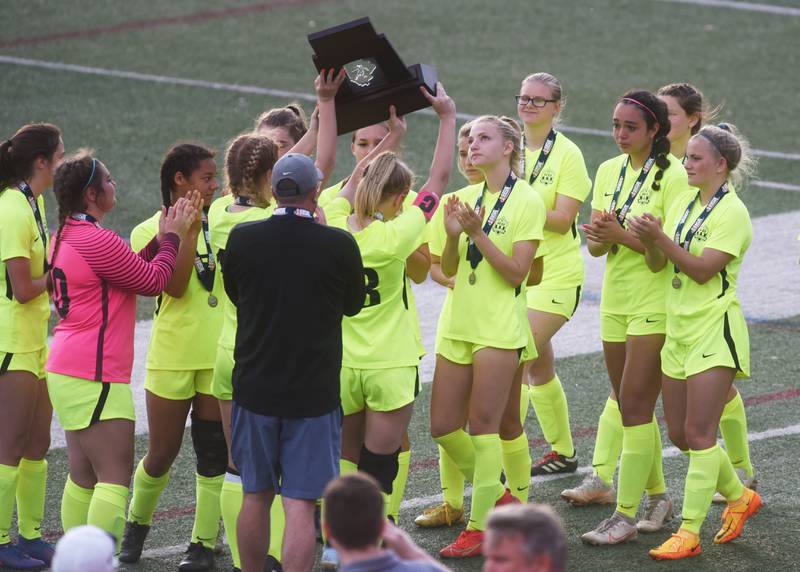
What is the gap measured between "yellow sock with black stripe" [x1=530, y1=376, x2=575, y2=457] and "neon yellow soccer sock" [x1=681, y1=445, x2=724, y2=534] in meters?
1.46

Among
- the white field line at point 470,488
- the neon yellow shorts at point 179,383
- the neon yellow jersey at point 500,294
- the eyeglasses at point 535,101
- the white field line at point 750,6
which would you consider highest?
the eyeglasses at point 535,101

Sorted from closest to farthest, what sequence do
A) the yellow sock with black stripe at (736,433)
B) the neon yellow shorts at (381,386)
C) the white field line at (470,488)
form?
the neon yellow shorts at (381,386), the white field line at (470,488), the yellow sock with black stripe at (736,433)

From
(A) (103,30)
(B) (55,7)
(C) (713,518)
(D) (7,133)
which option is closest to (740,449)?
(C) (713,518)

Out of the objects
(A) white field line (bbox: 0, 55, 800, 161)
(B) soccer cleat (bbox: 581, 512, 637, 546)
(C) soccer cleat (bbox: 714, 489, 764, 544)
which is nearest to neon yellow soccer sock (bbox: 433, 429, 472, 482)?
(B) soccer cleat (bbox: 581, 512, 637, 546)

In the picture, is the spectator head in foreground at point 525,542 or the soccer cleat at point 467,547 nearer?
the spectator head in foreground at point 525,542

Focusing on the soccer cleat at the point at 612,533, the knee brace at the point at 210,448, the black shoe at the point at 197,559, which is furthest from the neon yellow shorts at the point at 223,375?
the soccer cleat at the point at 612,533

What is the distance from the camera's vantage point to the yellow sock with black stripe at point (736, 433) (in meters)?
7.59

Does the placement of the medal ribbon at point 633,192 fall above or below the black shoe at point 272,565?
above

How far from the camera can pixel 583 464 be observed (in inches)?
331

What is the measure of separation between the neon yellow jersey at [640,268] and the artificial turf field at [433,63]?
176 centimetres

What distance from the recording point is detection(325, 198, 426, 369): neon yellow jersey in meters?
6.25

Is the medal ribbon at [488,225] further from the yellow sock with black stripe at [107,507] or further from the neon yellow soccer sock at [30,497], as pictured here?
the neon yellow soccer sock at [30,497]

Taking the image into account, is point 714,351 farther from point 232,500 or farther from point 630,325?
point 232,500

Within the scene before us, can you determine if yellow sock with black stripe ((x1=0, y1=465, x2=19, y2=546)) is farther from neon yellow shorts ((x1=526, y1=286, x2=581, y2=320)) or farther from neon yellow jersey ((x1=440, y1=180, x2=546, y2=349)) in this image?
neon yellow shorts ((x1=526, y1=286, x2=581, y2=320))
